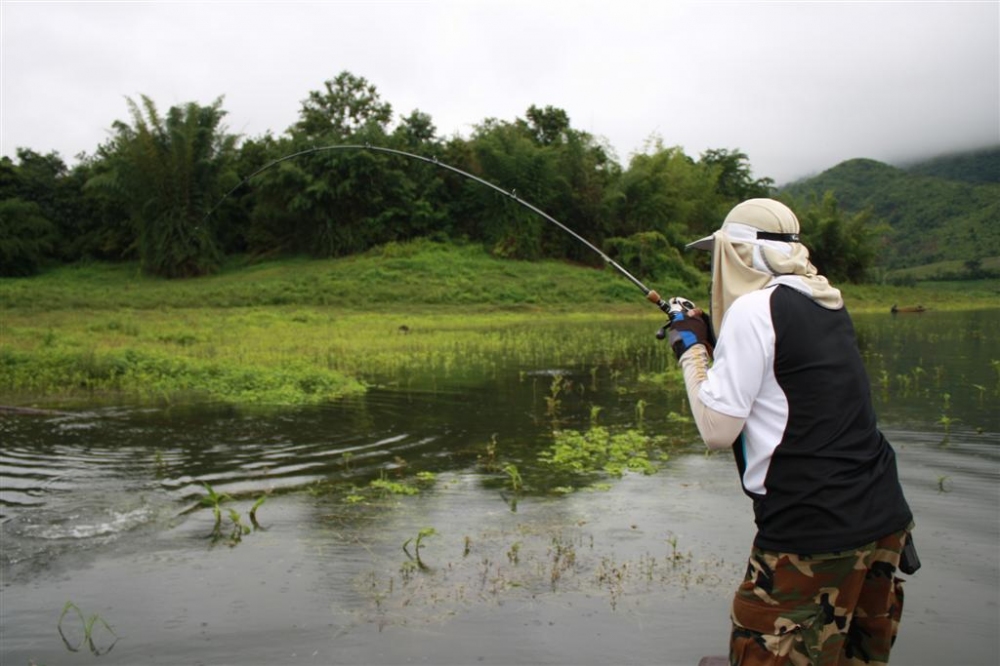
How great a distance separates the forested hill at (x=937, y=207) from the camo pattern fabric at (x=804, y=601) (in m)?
19.9

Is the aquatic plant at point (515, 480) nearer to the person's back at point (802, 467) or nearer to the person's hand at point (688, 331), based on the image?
the person's hand at point (688, 331)

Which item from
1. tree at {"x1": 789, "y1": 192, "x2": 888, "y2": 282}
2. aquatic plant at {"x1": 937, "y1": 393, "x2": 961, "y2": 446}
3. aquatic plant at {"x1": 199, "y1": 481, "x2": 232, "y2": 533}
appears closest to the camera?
aquatic plant at {"x1": 199, "y1": 481, "x2": 232, "y2": 533}

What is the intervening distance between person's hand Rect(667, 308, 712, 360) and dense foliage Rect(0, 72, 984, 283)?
93.4ft

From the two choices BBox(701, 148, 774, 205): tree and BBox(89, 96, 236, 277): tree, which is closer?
BBox(89, 96, 236, 277): tree

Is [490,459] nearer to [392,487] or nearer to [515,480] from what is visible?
[515,480]

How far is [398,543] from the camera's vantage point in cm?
512

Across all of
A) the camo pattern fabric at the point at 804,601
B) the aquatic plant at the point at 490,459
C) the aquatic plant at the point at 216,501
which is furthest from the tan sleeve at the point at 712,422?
the aquatic plant at the point at 490,459

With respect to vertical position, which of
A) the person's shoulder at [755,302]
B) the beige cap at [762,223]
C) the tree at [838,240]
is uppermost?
the tree at [838,240]

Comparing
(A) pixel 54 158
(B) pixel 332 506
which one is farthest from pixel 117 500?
(A) pixel 54 158

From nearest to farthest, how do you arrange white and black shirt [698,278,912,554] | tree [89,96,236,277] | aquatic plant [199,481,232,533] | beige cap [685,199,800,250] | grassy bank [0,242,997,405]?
white and black shirt [698,278,912,554], beige cap [685,199,800,250], aquatic plant [199,481,232,533], grassy bank [0,242,997,405], tree [89,96,236,277]

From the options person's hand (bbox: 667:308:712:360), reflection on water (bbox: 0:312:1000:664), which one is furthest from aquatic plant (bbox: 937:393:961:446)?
person's hand (bbox: 667:308:712:360)

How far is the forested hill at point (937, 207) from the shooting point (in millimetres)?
20312

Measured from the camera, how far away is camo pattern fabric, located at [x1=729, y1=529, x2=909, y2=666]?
7.27 feet

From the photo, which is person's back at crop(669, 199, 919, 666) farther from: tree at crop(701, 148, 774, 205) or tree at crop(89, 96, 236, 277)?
tree at crop(701, 148, 774, 205)
